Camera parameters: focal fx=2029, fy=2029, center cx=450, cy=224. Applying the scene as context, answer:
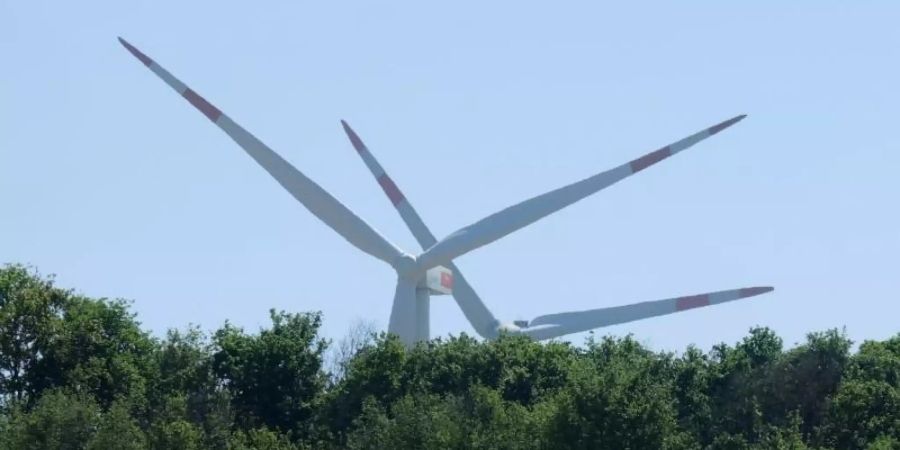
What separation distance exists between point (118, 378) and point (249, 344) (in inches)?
241

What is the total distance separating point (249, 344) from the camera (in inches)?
2963

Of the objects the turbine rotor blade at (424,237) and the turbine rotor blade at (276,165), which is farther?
the turbine rotor blade at (424,237)

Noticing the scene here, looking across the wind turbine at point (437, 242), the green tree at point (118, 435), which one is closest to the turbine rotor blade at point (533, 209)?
the wind turbine at point (437, 242)

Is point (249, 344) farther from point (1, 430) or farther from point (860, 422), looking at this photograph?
point (860, 422)

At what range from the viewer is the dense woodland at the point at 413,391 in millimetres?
59500

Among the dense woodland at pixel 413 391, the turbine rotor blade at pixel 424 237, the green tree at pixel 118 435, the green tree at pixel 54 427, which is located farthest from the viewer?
the turbine rotor blade at pixel 424 237

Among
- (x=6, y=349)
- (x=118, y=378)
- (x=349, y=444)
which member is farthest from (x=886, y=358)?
(x=6, y=349)

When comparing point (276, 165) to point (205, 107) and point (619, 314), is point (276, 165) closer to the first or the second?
point (205, 107)

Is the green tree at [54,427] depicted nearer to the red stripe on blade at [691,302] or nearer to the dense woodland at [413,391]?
the dense woodland at [413,391]

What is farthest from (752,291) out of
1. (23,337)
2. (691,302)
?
(23,337)

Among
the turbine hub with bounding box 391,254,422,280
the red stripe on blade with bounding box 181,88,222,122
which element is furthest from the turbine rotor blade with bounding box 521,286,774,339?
the red stripe on blade with bounding box 181,88,222,122

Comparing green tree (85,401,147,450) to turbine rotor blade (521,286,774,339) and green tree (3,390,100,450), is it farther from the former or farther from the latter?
turbine rotor blade (521,286,774,339)

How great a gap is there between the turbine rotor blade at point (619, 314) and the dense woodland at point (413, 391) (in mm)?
2066

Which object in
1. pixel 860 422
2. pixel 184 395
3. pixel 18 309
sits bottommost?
pixel 860 422
